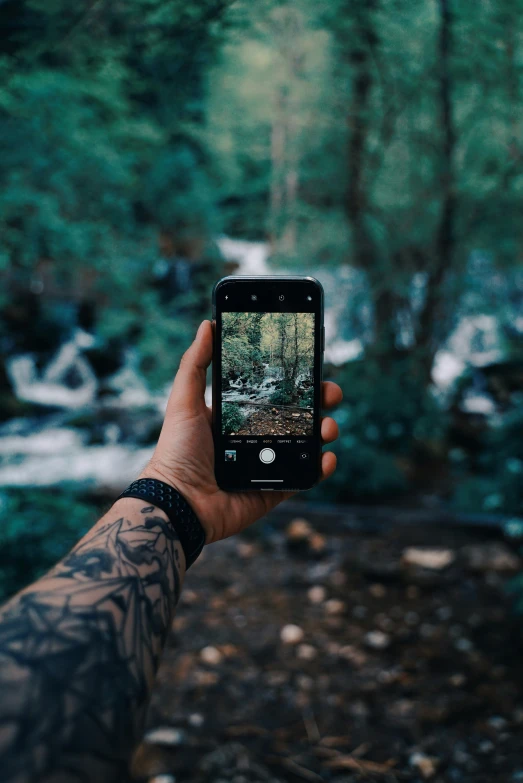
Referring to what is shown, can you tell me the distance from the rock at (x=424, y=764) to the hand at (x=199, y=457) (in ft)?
4.89

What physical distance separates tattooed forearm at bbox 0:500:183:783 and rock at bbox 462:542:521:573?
3280mm

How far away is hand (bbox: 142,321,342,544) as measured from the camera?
4.54 feet

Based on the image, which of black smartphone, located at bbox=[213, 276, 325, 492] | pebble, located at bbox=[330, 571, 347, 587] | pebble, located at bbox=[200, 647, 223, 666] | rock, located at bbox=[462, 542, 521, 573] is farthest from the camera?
rock, located at bbox=[462, 542, 521, 573]

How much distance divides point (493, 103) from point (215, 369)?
4.88m

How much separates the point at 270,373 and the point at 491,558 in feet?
10.1

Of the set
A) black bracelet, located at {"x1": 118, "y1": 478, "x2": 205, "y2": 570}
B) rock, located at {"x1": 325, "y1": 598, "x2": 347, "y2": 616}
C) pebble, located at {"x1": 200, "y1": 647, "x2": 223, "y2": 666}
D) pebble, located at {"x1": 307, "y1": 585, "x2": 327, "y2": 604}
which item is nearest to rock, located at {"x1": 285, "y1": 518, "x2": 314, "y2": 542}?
pebble, located at {"x1": 307, "y1": 585, "x2": 327, "y2": 604}

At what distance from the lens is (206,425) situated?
1.51m

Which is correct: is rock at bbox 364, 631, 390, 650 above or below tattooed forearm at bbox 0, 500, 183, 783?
below

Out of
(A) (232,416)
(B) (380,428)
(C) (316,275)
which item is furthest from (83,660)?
(C) (316,275)

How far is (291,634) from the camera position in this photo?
10.4ft

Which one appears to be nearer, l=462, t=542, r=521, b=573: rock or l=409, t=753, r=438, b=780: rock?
l=409, t=753, r=438, b=780: rock

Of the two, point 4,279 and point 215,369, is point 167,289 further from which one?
point 215,369

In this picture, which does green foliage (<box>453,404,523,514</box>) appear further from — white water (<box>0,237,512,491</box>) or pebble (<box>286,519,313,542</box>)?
white water (<box>0,237,512,491</box>)

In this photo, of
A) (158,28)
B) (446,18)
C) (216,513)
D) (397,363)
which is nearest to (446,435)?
(397,363)
